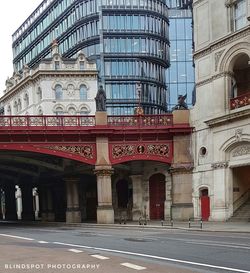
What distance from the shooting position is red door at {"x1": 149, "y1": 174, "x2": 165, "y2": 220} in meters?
41.5

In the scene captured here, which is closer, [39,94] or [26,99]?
[39,94]

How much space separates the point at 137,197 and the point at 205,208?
8014mm

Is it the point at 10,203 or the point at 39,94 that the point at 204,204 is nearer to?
the point at 10,203

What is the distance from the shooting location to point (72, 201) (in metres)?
44.7

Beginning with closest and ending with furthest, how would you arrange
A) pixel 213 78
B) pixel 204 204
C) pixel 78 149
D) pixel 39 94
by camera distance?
pixel 213 78
pixel 204 204
pixel 78 149
pixel 39 94

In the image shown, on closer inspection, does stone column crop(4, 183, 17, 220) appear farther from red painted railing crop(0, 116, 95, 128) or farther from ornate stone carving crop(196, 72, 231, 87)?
ornate stone carving crop(196, 72, 231, 87)

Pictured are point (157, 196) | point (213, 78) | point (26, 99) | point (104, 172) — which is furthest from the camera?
point (26, 99)

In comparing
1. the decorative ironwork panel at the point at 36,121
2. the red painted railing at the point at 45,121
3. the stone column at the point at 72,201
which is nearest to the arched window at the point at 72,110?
the stone column at the point at 72,201

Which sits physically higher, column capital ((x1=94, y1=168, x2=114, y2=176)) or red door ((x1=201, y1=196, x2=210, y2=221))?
column capital ((x1=94, y1=168, x2=114, y2=176))

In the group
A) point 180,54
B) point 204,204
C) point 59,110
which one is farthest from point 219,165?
point 180,54

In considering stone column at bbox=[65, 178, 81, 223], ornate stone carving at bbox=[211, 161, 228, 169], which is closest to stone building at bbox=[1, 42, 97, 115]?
stone column at bbox=[65, 178, 81, 223]

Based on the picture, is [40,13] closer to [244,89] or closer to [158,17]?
[158,17]

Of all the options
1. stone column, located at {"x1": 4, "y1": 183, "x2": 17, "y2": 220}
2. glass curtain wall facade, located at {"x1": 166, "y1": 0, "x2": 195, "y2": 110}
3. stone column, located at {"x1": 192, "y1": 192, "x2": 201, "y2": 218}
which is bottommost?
stone column, located at {"x1": 4, "y1": 183, "x2": 17, "y2": 220}

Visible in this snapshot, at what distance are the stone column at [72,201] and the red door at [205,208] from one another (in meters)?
12.1
